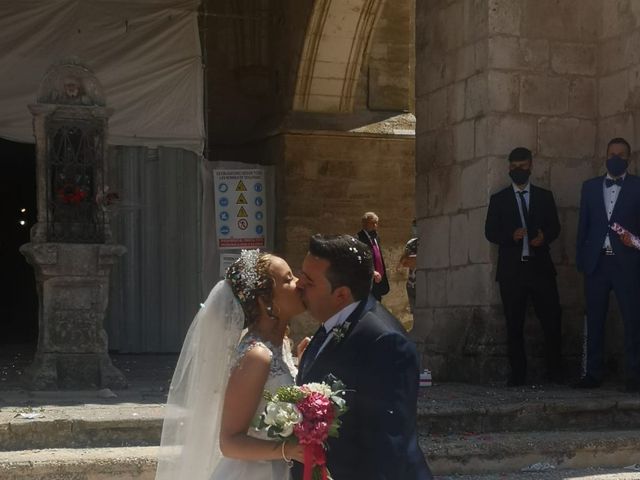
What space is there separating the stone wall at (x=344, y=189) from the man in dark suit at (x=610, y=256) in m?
6.20

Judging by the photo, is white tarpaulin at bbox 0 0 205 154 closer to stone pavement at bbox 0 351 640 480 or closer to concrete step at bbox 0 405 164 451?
stone pavement at bbox 0 351 640 480

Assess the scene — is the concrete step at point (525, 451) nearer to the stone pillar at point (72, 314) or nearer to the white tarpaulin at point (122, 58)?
the stone pillar at point (72, 314)

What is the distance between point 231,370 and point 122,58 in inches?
397

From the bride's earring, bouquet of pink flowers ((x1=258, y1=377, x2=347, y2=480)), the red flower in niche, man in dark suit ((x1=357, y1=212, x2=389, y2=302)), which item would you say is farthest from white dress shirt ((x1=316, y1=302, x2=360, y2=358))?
man in dark suit ((x1=357, y1=212, x2=389, y2=302))

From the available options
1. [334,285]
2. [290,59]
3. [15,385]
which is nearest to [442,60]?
[15,385]

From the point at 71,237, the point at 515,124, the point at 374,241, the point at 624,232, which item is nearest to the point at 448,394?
the point at 624,232

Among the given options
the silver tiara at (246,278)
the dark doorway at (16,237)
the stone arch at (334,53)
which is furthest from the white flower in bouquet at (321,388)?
the dark doorway at (16,237)

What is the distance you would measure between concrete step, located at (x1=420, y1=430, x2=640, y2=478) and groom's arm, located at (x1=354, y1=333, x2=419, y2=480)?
3420 mm

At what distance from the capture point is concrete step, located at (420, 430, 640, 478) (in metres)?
6.71

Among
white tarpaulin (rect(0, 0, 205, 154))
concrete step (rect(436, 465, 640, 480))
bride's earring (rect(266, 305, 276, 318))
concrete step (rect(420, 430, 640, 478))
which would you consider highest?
white tarpaulin (rect(0, 0, 205, 154))

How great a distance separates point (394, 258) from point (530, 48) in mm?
6446

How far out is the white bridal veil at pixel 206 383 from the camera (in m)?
3.88

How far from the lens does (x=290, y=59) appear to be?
47.2ft

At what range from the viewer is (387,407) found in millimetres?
3230
